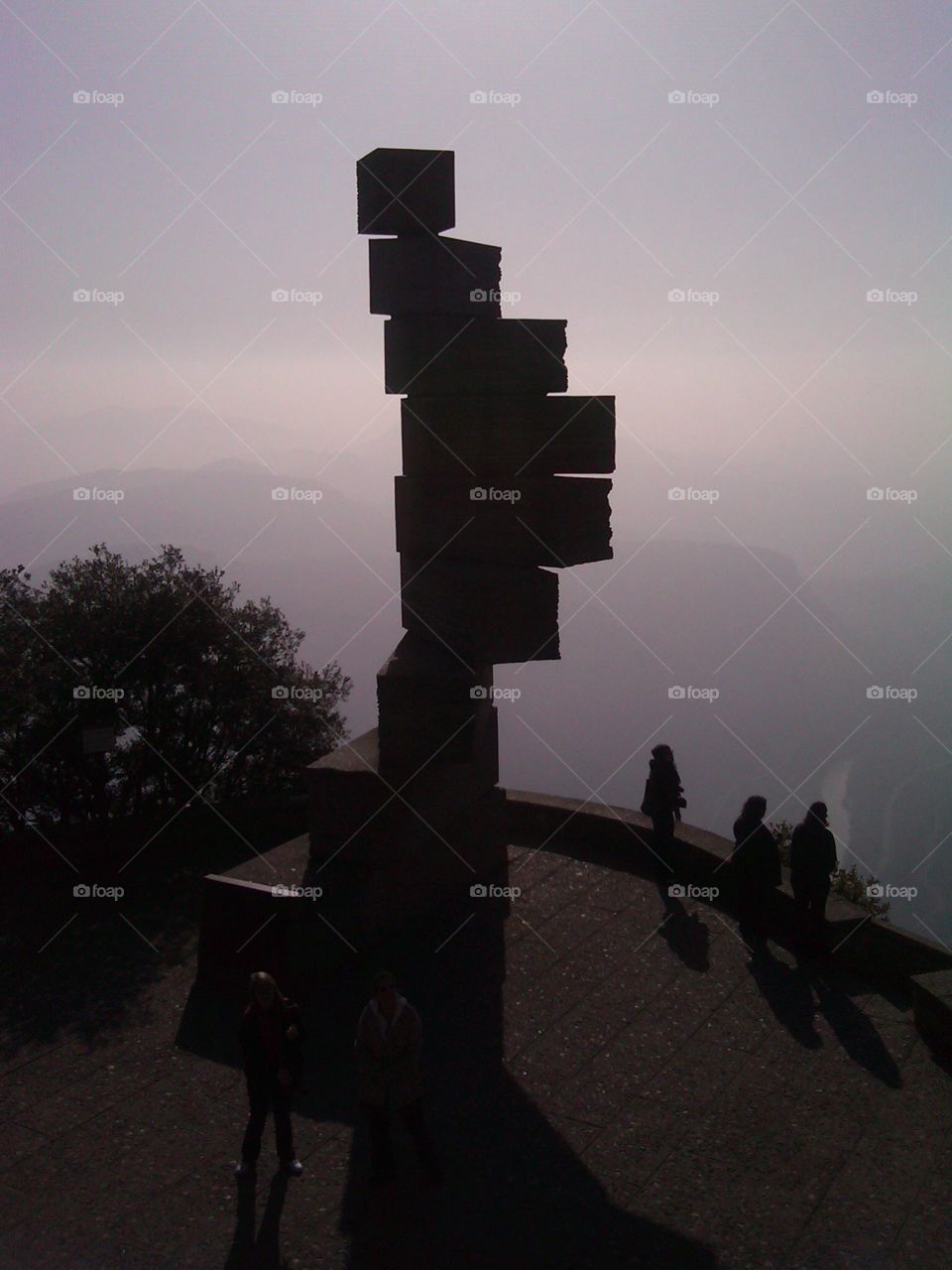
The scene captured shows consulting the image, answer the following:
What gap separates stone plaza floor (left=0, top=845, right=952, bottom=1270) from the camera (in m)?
5.75

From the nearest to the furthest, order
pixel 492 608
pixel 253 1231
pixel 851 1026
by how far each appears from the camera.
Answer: pixel 253 1231
pixel 851 1026
pixel 492 608

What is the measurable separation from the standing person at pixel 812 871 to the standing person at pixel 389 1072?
4.39 meters

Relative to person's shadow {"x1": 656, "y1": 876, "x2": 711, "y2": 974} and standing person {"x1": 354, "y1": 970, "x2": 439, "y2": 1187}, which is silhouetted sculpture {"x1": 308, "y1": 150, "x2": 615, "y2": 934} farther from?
standing person {"x1": 354, "y1": 970, "x2": 439, "y2": 1187}

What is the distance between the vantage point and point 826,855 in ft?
30.3

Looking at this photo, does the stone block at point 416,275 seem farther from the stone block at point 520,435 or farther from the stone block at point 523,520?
the stone block at point 523,520

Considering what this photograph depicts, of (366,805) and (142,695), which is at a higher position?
(142,695)

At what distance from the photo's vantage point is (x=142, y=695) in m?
13.0

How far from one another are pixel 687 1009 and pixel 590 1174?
226cm

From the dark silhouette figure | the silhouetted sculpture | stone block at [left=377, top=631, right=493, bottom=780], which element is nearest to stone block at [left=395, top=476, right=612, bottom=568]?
the silhouetted sculpture

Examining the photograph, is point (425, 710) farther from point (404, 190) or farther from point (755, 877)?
point (404, 190)

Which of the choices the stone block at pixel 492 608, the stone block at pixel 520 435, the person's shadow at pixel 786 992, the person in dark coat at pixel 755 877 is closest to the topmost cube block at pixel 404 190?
the stone block at pixel 520 435

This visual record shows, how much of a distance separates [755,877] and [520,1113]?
3537mm

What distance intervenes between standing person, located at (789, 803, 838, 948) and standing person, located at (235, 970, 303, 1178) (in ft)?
16.0

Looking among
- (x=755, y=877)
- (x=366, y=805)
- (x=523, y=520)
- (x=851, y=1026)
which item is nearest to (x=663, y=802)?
(x=755, y=877)
